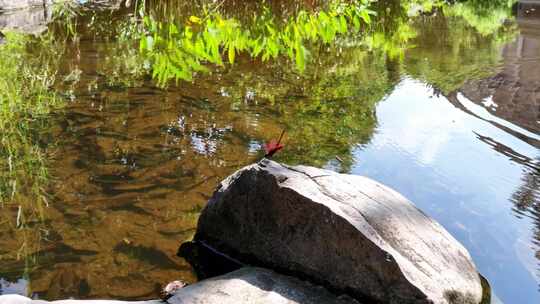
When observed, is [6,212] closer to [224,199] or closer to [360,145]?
[224,199]

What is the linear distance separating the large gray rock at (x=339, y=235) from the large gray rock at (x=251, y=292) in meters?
0.13

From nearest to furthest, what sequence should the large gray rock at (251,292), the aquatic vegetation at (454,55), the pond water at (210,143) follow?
the large gray rock at (251,292) → the pond water at (210,143) → the aquatic vegetation at (454,55)

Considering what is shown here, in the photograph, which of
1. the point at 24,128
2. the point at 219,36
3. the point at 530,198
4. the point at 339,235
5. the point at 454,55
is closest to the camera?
the point at 339,235

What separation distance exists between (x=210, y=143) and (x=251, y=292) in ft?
8.57

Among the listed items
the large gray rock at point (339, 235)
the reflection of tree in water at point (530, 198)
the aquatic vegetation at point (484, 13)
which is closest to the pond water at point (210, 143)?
the reflection of tree in water at point (530, 198)

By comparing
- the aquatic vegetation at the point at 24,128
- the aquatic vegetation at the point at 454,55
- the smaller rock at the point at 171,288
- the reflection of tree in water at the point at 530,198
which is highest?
the aquatic vegetation at the point at 454,55

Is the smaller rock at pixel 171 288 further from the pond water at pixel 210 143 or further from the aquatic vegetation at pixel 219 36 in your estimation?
the aquatic vegetation at pixel 219 36

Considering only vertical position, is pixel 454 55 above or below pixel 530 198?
above

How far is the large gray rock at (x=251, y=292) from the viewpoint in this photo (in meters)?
2.67

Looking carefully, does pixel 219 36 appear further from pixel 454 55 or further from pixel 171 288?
pixel 454 55

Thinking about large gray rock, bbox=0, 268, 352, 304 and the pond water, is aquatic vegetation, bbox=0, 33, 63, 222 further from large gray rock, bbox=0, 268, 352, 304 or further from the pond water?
large gray rock, bbox=0, 268, 352, 304

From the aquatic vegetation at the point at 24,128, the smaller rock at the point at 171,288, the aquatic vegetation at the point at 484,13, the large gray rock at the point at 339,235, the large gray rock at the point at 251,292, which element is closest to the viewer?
the large gray rock at the point at 251,292

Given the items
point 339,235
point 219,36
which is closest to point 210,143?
point 219,36

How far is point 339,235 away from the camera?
2.97m
